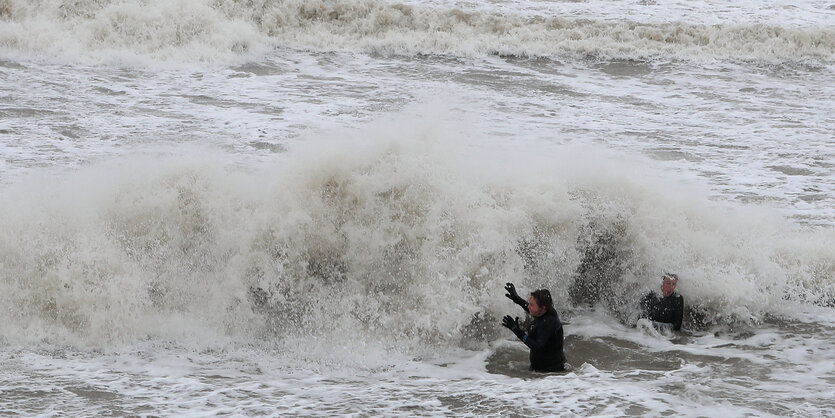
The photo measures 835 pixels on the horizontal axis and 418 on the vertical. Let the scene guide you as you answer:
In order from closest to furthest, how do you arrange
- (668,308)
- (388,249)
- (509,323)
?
1. (509,323)
2. (668,308)
3. (388,249)

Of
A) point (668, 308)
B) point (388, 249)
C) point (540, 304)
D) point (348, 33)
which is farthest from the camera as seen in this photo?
point (348, 33)

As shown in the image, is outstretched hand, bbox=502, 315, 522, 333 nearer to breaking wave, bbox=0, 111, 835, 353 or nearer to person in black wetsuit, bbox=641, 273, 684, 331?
breaking wave, bbox=0, 111, 835, 353

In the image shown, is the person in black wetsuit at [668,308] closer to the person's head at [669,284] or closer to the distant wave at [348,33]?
the person's head at [669,284]

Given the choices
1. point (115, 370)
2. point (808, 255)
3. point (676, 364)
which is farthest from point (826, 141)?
point (115, 370)

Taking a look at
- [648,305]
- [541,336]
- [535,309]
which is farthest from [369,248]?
[648,305]

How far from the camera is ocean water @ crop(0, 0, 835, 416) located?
6941 mm

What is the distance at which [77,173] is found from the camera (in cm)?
1038

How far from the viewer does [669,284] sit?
8.61 metres

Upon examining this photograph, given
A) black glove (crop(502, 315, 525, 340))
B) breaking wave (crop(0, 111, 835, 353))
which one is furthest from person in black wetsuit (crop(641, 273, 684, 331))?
black glove (crop(502, 315, 525, 340))

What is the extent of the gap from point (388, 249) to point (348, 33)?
36.6 ft

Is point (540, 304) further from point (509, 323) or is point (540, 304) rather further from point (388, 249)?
point (388, 249)

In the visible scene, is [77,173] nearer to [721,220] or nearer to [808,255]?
[721,220]

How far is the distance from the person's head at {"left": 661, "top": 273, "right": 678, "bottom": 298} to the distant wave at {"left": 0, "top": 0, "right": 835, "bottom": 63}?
10.8 metres

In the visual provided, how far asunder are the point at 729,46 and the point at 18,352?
16890 mm
